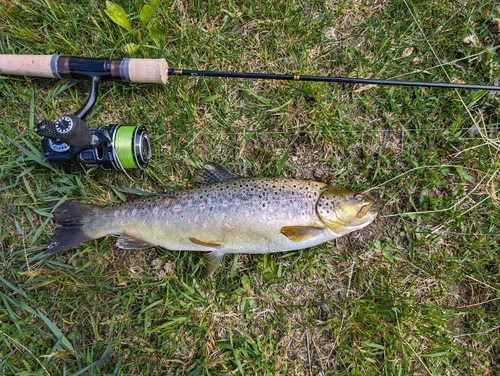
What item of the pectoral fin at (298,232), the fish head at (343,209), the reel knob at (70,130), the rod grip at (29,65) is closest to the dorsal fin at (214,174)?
the pectoral fin at (298,232)

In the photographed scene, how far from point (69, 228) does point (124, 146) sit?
2.53ft

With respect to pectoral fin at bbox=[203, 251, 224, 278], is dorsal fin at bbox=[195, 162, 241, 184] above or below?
above

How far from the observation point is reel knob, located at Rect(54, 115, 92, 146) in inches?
86.2

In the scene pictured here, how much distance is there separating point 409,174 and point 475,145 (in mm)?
557

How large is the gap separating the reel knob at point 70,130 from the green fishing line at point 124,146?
279 millimetres

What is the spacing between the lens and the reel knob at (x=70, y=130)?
2.19m

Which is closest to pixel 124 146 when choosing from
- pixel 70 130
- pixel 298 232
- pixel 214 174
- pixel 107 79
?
pixel 70 130

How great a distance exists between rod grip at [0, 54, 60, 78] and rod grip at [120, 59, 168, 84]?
541 millimetres

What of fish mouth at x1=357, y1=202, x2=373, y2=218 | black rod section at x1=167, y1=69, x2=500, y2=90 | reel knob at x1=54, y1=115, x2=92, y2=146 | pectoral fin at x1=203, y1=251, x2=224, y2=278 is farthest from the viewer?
pectoral fin at x1=203, y1=251, x2=224, y2=278

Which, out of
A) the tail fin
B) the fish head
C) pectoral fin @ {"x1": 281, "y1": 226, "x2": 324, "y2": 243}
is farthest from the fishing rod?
pectoral fin @ {"x1": 281, "y1": 226, "x2": 324, "y2": 243}

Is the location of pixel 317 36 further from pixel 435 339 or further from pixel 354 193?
pixel 435 339

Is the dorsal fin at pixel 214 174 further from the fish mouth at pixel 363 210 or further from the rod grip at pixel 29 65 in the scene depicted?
the rod grip at pixel 29 65

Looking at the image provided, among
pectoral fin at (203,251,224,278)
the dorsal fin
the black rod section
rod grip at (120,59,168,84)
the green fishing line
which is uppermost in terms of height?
rod grip at (120,59,168,84)

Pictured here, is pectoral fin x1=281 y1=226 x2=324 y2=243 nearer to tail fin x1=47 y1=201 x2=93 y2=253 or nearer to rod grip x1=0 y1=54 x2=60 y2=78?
tail fin x1=47 y1=201 x2=93 y2=253
